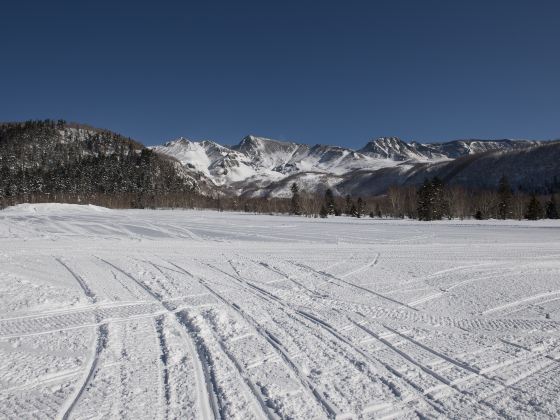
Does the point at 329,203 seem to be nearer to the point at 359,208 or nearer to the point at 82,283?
the point at 359,208

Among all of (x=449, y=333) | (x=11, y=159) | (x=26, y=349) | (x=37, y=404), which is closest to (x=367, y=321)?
(x=449, y=333)

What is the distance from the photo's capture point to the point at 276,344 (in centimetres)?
591

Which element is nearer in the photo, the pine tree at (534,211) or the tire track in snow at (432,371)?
the tire track in snow at (432,371)

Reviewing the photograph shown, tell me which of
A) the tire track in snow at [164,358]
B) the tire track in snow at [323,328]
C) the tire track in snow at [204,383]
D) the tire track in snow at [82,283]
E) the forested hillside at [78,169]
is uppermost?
the forested hillside at [78,169]

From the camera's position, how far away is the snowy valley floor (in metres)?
4.19

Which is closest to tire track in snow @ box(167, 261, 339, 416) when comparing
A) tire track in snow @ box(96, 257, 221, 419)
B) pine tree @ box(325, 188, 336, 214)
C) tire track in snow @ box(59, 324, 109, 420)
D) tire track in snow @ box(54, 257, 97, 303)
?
tire track in snow @ box(96, 257, 221, 419)

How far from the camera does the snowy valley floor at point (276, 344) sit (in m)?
4.19

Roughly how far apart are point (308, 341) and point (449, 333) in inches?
111

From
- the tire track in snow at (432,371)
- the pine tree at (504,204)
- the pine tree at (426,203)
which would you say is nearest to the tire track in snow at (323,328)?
the tire track in snow at (432,371)

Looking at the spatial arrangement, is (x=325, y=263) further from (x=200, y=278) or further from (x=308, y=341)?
(x=308, y=341)

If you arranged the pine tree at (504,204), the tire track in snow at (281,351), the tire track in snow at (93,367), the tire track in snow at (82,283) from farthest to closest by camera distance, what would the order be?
the pine tree at (504,204)
the tire track in snow at (82,283)
the tire track in snow at (281,351)
the tire track in snow at (93,367)

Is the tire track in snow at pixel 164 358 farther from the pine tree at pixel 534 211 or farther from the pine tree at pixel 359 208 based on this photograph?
the pine tree at pixel 359 208

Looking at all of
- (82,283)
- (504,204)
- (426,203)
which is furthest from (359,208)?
(82,283)

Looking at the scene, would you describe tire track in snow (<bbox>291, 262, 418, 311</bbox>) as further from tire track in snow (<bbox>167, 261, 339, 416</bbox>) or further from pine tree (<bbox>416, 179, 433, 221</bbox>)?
pine tree (<bbox>416, 179, 433, 221</bbox>)
